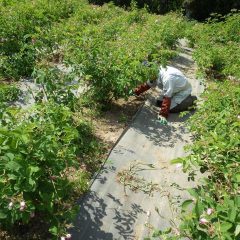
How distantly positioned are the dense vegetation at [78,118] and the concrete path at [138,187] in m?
0.21

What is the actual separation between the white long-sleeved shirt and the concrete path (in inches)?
15.5

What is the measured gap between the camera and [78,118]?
175 inches

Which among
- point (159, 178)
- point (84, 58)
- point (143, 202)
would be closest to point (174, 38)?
point (84, 58)

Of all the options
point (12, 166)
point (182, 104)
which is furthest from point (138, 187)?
point (182, 104)

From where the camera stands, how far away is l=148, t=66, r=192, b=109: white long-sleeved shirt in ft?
18.4

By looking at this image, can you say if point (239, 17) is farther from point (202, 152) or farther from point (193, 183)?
point (202, 152)

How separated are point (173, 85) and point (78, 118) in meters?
1.89

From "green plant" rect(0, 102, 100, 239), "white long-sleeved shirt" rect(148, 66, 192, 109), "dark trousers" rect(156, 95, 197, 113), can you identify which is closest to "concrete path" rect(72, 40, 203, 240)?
"dark trousers" rect(156, 95, 197, 113)

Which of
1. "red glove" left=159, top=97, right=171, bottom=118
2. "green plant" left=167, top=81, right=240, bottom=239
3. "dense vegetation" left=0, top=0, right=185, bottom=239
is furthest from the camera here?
"red glove" left=159, top=97, right=171, bottom=118

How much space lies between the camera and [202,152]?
3.10 meters

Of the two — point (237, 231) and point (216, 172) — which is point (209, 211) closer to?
point (237, 231)

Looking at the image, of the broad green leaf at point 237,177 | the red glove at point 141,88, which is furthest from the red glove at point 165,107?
the broad green leaf at point 237,177

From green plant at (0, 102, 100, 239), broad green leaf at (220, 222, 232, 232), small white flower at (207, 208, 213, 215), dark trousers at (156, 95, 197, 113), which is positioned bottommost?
dark trousers at (156, 95, 197, 113)

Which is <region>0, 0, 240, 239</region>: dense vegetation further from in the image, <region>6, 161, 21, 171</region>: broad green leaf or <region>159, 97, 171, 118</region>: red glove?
<region>159, 97, 171, 118</region>: red glove
